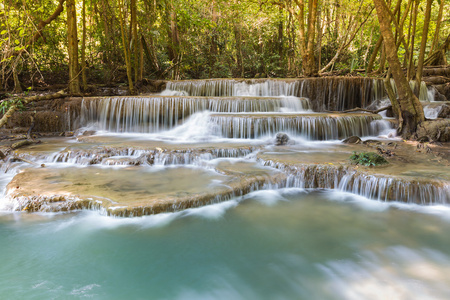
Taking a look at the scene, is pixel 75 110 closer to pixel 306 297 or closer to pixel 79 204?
pixel 79 204

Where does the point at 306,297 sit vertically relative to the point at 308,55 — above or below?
below

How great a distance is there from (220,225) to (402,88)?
6495 mm

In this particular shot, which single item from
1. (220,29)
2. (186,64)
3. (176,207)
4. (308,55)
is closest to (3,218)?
(176,207)

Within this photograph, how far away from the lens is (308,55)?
12680 millimetres

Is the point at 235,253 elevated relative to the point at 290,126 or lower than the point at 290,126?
lower

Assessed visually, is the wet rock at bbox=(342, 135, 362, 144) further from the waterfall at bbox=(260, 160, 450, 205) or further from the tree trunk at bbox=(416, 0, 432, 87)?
the tree trunk at bbox=(416, 0, 432, 87)

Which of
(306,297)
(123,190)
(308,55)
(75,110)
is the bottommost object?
(306,297)

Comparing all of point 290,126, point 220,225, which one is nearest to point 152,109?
point 290,126

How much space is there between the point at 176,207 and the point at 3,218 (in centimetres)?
225

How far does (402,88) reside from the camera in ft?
25.2

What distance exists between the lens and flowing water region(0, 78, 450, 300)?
283 cm

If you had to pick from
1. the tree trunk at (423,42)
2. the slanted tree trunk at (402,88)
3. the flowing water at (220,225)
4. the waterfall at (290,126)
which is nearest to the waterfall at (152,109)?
the waterfall at (290,126)

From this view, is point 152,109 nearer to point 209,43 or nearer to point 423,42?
point 423,42

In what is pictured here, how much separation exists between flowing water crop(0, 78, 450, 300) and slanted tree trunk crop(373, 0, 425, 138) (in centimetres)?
230
